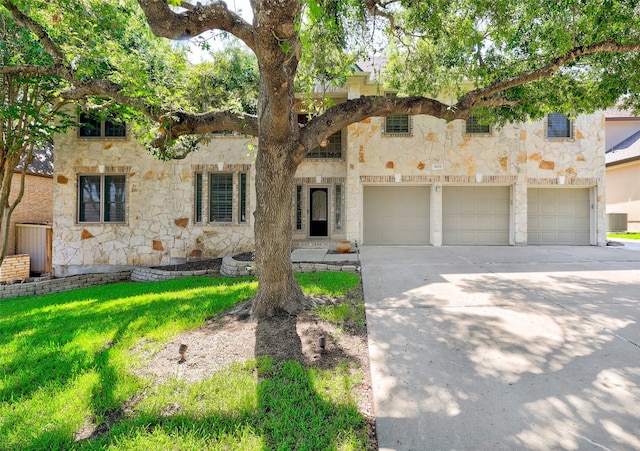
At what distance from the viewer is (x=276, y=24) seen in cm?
273

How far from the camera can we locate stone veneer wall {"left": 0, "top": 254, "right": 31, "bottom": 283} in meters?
10.9

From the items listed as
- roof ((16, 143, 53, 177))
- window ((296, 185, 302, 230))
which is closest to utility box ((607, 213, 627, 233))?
window ((296, 185, 302, 230))

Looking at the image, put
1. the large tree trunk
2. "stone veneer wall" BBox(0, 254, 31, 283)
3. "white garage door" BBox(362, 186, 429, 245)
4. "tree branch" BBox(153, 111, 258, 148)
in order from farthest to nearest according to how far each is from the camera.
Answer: "white garage door" BBox(362, 186, 429, 245)
"stone veneer wall" BBox(0, 254, 31, 283)
"tree branch" BBox(153, 111, 258, 148)
the large tree trunk

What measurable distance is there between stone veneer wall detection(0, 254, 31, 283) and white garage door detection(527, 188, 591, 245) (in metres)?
18.7

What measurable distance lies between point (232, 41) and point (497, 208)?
1056 centimetres

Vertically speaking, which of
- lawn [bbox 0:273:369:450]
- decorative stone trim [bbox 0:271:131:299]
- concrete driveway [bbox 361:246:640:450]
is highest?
concrete driveway [bbox 361:246:640:450]

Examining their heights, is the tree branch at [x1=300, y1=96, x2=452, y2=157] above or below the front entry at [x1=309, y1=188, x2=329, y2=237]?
above

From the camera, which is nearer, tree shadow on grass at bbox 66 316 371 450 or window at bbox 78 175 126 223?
tree shadow on grass at bbox 66 316 371 450

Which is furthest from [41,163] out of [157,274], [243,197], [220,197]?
[243,197]

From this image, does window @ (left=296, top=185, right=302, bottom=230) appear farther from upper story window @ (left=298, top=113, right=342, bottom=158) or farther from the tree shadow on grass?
the tree shadow on grass

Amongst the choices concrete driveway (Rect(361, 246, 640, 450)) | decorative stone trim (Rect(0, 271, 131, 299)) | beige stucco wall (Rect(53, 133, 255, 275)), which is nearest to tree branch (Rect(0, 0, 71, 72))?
beige stucco wall (Rect(53, 133, 255, 275))

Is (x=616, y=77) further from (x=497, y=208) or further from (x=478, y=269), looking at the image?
(x=497, y=208)

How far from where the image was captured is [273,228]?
4137mm

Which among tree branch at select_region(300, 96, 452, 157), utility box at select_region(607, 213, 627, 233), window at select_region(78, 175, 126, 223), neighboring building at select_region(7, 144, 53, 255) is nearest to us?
tree branch at select_region(300, 96, 452, 157)
